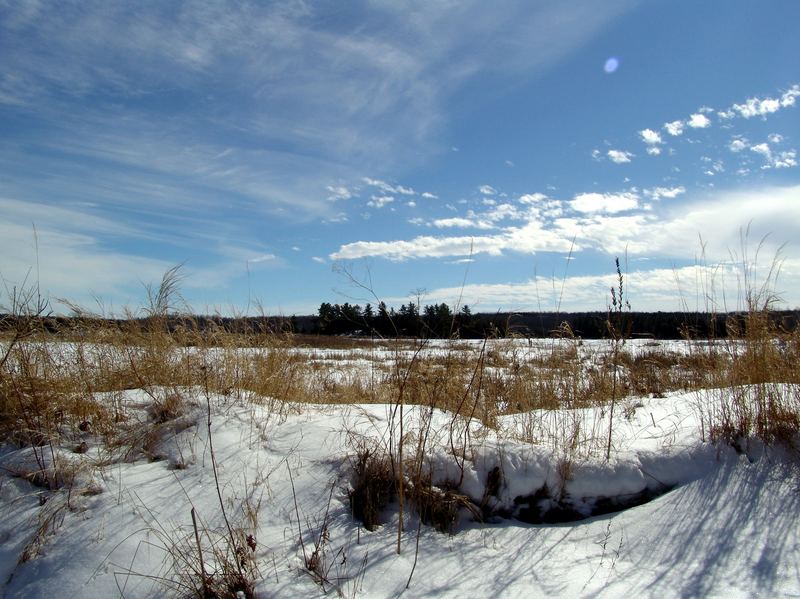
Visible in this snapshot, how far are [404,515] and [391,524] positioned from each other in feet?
0.31

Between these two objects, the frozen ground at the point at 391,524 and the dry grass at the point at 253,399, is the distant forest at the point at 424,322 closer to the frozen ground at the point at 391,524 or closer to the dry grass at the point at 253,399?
the dry grass at the point at 253,399

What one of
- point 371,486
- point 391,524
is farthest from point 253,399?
point 391,524

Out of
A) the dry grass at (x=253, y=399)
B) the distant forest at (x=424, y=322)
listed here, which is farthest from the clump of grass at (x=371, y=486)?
the distant forest at (x=424, y=322)

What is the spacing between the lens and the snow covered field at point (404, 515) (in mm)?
2359

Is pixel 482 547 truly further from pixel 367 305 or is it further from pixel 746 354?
pixel 746 354

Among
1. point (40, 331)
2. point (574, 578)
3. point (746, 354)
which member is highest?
point (40, 331)

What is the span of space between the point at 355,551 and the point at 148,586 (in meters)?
1.02

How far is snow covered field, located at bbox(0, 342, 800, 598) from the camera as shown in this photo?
2359mm

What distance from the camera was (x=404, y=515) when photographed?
2.88 m

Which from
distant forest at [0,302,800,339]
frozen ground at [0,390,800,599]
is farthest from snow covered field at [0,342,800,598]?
distant forest at [0,302,800,339]

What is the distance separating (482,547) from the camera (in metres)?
2.69

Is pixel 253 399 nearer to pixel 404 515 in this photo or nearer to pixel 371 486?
pixel 371 486

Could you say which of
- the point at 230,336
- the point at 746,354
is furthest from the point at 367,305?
the point at 746,354

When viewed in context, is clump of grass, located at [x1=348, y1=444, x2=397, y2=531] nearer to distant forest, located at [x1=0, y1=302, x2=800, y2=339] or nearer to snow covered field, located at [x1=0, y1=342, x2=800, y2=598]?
snow covered field, located at [x1=0, y1=342, x2=800, y2=598]
